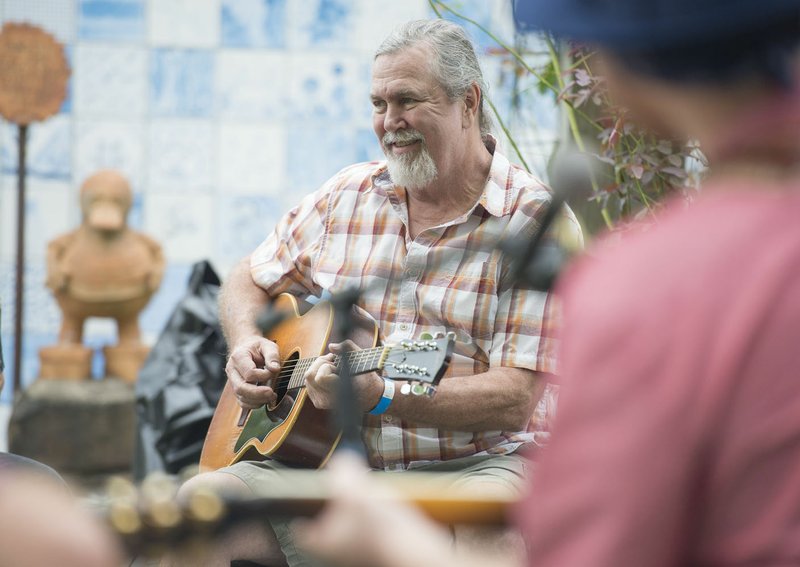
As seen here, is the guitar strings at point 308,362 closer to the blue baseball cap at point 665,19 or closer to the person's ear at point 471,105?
the person's ear at point 471,105

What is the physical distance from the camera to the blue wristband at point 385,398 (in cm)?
258

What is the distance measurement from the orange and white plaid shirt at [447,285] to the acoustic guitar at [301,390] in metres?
0.10

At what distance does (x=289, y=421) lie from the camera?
276 centimetres

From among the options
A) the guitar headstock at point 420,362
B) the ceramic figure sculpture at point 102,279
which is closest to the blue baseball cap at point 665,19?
the guitar headstock at point 420,362

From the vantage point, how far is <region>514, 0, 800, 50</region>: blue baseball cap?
2.97 ft

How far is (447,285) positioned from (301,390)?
1.40 ft

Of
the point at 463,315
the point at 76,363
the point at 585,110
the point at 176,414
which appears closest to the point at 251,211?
the point at 76,363

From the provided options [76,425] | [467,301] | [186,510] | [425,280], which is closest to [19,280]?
[76,425]

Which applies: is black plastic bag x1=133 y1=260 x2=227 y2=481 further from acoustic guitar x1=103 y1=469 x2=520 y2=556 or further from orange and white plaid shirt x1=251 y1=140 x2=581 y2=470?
acoustic guitar x1=103 y1=469 x2=520 y2=556

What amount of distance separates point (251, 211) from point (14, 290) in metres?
1.19

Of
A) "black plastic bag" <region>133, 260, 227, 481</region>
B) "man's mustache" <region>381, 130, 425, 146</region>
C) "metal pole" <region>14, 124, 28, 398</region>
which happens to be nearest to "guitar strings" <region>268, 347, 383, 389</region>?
"man's mustache" <region>381, 130, 425, 146</region>

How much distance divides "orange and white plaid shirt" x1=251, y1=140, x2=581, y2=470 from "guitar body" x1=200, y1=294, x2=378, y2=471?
95 mm

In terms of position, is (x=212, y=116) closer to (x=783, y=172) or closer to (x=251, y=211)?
(x=251, y=211)

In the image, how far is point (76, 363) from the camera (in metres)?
5.21
